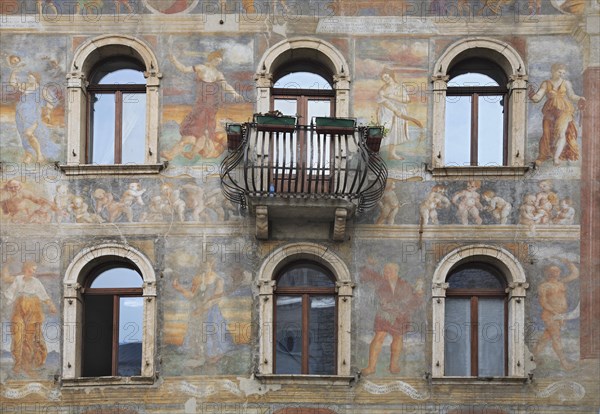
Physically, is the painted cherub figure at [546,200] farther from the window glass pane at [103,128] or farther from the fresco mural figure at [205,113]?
the window glass pane at [103,128]

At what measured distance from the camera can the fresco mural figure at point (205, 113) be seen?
1052 inches

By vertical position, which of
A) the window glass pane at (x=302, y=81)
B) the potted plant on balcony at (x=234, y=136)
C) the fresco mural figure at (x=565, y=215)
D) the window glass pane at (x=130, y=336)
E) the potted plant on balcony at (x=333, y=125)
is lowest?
the window glass pane at (x=130, y=336)

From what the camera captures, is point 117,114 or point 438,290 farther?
point 117,114

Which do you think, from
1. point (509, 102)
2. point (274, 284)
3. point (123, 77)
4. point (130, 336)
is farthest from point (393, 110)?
point (130, 336)

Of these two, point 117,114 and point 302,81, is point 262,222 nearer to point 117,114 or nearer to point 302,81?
point 302,81

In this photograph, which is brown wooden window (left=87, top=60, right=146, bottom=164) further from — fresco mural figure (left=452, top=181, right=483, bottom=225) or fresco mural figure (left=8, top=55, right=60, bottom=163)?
fresco mural figure (left=452, top=181, right=483, bottom=225)

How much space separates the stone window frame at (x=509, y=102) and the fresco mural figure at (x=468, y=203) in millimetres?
205

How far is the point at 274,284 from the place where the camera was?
26156mm

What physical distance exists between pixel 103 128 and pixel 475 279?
6.80 metres

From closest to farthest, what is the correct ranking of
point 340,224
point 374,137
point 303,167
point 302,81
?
point 303,167 → point 340,224 → point 374,137 → point 302,81

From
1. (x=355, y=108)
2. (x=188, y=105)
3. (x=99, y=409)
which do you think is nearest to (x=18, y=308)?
(x=99, y=409)

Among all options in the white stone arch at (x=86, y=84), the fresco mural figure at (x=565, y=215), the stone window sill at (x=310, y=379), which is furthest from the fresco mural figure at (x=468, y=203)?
the white stone arch at (x=86, y=84)

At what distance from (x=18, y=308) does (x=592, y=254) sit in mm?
9431

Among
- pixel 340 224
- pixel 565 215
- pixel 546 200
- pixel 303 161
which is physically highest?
pixel 303 161
